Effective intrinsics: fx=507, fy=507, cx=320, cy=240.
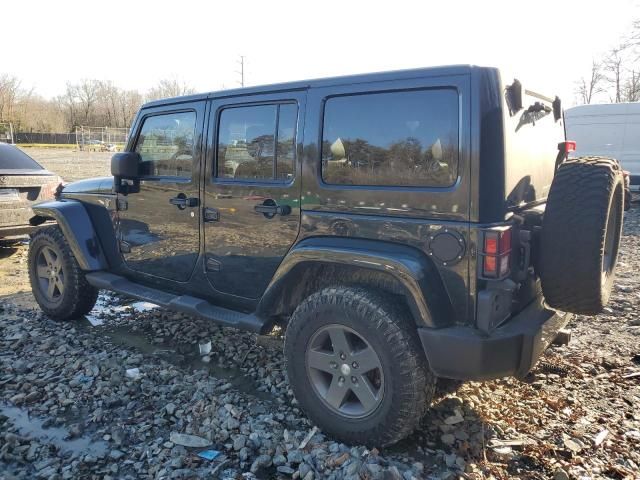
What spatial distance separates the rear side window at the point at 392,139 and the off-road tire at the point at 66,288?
112 inches

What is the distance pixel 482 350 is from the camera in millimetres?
2463

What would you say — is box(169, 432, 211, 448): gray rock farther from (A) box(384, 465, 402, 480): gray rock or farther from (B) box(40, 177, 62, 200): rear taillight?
(B) box(40, 177, 62, 200): rear taillight

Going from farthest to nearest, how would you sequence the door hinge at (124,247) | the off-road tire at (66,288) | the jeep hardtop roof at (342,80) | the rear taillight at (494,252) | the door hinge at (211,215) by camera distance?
the off-road tire at (66,288) → the door hinge at (124,247) → the door hinge at (211,215) → the jeep hardtop roof at (342,80) → the rear taillight at (494,252)

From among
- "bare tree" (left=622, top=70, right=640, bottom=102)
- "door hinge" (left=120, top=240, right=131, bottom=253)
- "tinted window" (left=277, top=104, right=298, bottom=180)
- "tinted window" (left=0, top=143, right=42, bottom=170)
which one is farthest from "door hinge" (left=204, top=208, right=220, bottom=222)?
"bare tree" (left=622, top=70, right=640, bottom=102)

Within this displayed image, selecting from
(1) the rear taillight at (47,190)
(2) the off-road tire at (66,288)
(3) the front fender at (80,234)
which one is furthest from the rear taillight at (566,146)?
(1) the rear taillight at (47,190)

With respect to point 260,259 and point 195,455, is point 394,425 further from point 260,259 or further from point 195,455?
point 260,259

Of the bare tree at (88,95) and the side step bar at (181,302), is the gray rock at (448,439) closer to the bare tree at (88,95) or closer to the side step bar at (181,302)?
the side step bar at (181,302)

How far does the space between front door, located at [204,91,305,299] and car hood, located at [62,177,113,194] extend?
4.35 feet

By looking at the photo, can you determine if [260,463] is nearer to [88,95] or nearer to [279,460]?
[279,460]

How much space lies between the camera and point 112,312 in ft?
16.8

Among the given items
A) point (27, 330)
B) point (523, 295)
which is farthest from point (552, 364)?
point (27, 330)

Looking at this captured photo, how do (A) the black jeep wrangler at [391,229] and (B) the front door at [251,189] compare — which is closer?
(A) the black jeep wrangler at [391,229]

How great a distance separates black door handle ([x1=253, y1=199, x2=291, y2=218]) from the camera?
3.18 meters

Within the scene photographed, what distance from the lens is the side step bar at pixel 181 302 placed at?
3.37m
